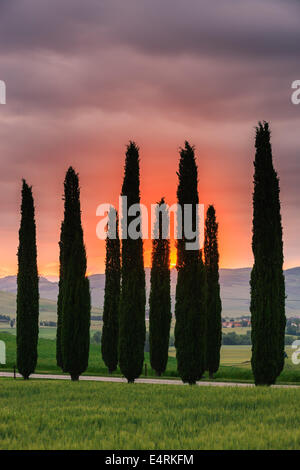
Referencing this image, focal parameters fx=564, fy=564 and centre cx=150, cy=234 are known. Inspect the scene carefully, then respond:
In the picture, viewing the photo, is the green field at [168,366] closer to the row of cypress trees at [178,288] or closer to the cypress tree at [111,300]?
the cypress tree at [111,300]

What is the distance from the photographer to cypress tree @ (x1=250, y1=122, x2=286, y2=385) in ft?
87.0

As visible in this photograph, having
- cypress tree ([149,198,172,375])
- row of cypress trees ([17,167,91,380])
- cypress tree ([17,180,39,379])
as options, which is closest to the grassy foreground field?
row of cypress trees ([17,167,91,380])

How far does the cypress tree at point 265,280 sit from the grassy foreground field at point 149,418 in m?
6.13

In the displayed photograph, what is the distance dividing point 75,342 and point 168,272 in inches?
429

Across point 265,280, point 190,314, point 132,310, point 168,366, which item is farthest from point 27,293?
point 168,366

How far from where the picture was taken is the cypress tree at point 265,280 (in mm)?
26516

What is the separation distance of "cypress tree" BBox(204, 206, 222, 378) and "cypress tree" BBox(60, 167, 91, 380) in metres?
9.14

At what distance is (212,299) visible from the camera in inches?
1487

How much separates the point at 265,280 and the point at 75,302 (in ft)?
36.8

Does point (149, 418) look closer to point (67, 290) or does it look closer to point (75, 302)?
point (75, 302)

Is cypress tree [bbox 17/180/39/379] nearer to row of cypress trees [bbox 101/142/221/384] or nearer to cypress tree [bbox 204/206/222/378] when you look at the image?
row of cypress trees [bbox 101/142/221/384]

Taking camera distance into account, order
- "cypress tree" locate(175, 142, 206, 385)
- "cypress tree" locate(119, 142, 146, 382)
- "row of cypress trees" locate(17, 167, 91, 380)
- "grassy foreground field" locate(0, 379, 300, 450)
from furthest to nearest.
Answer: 1. "row of cypress trees" locate(17, 167, 91, 380)
2. "cypress tree" locate(119, 142, 146, 382)
3. "cypress tree" locate(175, 142, 206, 385)
4. "grassy foreground field" locate(0, 379, 300, 450)

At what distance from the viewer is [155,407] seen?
16797mm

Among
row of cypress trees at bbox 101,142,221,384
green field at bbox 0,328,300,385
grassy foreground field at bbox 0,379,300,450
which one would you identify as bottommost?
green field at bbox 0,328,300,385
